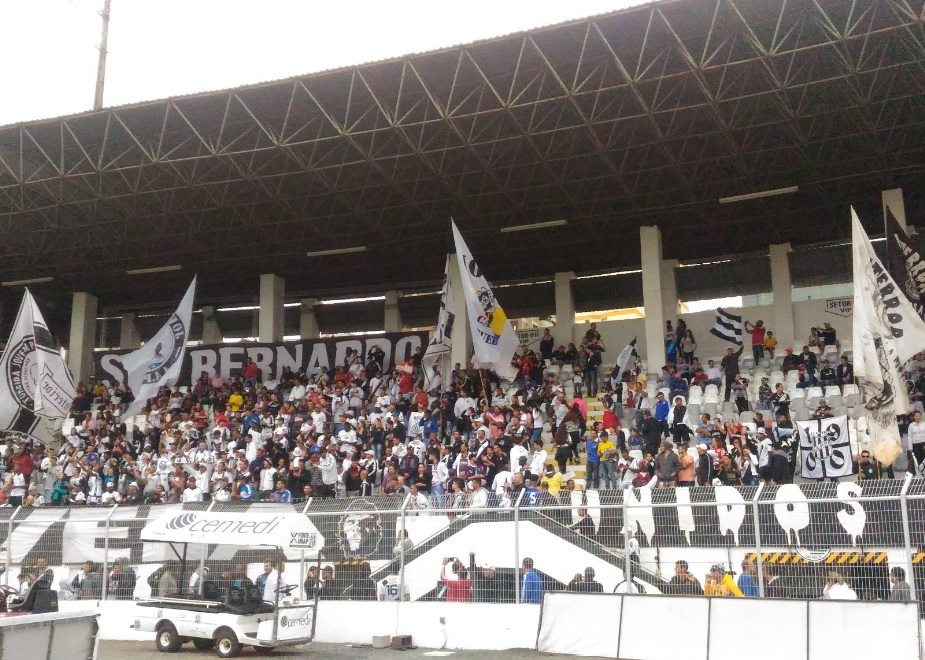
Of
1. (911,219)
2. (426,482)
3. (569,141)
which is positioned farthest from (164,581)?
(911,219)

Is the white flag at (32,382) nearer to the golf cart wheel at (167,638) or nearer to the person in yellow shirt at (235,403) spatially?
the person in yellow shirt at (235,403)

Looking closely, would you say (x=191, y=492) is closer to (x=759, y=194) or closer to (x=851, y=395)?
(x=851, y=395)

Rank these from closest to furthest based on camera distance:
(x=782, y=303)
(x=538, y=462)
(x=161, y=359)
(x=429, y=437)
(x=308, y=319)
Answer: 1. (x=538, y=462)
2. (x=429, y=437)
3. (x=161, y=359)
4. (x=782, y=303)
5. (x=308, y=319)

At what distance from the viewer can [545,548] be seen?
14.6m

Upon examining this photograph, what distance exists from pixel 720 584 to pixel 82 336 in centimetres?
3143

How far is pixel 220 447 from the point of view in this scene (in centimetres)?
2688

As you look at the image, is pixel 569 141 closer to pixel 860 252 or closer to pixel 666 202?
pixel 666 202

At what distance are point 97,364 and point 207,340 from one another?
457cm

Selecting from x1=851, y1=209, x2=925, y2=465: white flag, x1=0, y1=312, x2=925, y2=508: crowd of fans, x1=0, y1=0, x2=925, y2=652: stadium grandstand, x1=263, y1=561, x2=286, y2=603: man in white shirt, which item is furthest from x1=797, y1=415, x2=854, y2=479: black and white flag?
x1=263, y1=561, x2=286, y2=603: man in white shirt

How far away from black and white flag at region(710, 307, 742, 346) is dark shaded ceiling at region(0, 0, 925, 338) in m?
2.66

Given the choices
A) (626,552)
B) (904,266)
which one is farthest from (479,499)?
(904,266)

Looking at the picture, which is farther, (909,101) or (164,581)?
(909,101)

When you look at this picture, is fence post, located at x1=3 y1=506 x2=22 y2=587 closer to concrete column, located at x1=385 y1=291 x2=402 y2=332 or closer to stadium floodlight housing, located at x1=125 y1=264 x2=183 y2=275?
stadium floodlight housing, located at x1=125 y1=264 x2=183 y2=275

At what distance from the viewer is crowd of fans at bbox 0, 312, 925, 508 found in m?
19.7
